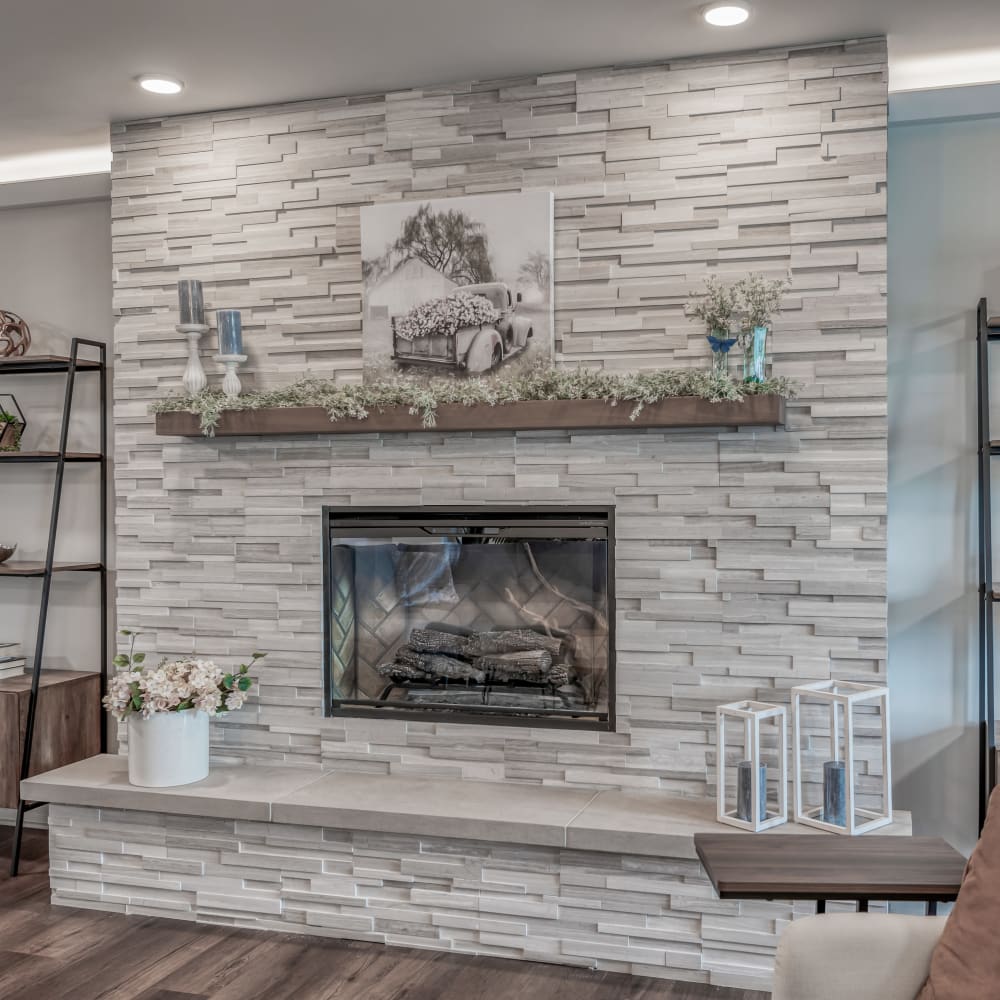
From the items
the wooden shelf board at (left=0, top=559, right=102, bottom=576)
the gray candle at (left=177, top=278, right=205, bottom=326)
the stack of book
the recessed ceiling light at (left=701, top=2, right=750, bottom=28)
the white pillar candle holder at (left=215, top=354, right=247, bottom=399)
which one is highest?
the recessed ceiling light at (left=701, top=2, right=750, bottom=28)

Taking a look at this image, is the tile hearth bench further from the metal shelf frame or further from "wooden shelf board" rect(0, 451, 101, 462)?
"wooden shelf board" rect(0, 451, 101, 462)

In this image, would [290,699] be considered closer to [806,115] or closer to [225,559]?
[225,559]

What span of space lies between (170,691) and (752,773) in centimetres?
172

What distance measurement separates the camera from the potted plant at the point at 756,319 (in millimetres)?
3045

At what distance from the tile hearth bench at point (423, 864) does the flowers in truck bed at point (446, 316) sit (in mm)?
1406

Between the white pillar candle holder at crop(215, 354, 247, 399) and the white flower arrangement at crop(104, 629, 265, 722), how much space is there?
0.87m

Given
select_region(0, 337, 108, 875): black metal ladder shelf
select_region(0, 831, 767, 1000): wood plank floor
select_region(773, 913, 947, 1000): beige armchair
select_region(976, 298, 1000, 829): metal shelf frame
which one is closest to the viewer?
select_region(773, 913, 947, 1000): beige armchair

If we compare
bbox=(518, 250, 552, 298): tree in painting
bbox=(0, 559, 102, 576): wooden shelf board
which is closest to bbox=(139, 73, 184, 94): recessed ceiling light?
bbox=(518, 250, 552, 298): tree in painting

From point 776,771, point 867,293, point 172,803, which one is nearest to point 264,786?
point 172,803

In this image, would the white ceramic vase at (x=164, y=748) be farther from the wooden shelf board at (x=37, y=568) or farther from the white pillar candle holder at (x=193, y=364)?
the white pillar candle holder at (x=193, y=364)

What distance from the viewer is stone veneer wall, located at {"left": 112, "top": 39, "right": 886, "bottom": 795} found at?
10.2 ft

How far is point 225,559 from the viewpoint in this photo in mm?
3648

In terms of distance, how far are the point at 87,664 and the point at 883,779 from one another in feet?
9.64

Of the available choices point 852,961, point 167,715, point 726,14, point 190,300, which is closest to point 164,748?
point 167,715
